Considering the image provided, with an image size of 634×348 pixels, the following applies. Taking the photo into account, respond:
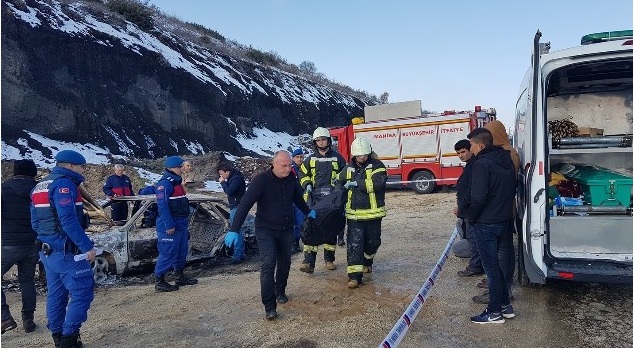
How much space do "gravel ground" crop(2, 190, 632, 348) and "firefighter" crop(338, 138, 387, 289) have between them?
384 mm

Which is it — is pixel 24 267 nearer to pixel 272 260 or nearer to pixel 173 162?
pixel 173 162

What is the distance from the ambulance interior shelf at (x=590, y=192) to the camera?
455 cm

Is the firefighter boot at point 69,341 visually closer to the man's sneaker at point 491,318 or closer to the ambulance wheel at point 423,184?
the man's sneaker at point 491,318

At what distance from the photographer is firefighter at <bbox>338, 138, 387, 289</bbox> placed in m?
5.47

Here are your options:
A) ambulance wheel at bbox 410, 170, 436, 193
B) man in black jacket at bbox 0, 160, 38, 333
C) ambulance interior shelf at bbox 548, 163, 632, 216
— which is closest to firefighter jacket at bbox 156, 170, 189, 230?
man in black jacket at bbox 0, 160, 38, 333

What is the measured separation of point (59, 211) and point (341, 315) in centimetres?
277

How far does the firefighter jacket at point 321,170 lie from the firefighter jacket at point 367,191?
3.40ft

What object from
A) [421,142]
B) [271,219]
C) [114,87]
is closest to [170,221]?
[271,219]

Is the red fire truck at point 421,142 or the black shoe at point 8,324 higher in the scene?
the red fire truck at point 421,142

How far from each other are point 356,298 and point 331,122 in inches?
1305

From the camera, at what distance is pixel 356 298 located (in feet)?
17.1

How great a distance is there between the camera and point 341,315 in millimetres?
4703

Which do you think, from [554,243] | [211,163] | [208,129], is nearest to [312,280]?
[554,243]

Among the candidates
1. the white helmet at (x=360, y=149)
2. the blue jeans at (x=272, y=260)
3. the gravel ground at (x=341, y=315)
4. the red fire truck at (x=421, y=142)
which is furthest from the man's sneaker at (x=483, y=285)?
the red fire truck at (x=421, y=142)
